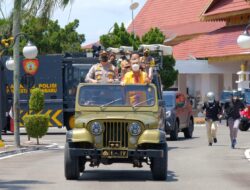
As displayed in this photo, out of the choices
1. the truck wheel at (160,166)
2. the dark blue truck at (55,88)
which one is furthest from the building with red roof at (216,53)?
the truck wheel at (160,166)

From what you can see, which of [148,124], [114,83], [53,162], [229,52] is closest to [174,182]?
[148,124]

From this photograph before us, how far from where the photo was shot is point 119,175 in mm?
18953

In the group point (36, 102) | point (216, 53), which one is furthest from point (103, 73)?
point (216, 53)

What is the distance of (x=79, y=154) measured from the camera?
678 inches

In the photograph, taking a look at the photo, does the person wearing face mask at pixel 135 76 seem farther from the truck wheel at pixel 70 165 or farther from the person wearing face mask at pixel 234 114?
the person wearing face mask at pixel 234 114

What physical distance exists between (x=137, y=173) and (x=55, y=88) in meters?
18.6

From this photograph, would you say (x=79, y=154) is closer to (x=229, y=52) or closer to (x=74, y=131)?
(x=74, y=131)

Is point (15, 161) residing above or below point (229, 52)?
below

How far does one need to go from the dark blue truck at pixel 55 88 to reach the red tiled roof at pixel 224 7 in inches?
1122

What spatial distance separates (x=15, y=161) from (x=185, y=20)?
65310 mm

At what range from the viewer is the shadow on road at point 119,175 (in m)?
18.0

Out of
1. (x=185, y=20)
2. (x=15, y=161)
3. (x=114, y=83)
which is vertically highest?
(x=185, y=20)

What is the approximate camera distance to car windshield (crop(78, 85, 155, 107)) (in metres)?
18.4

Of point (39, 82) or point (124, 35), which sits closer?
point (39, 82)
